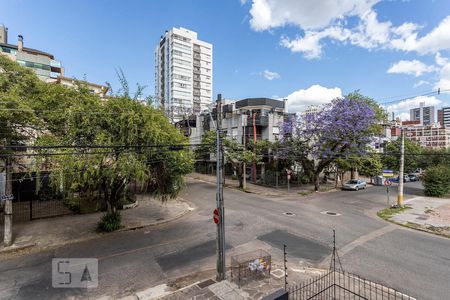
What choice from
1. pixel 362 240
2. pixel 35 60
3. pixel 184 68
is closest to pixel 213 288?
pixel 362 240

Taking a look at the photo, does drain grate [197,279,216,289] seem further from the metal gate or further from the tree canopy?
the metal gate

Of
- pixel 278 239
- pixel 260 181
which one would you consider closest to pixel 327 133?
pixel 260 181

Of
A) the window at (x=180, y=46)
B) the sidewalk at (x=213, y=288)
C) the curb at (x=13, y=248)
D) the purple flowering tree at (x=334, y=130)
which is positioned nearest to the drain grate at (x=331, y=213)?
the purple flowering tree at (x=334, y=130)

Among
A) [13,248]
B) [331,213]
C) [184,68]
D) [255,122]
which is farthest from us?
[184,68]

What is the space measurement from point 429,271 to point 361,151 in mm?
16605

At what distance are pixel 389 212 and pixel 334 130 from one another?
858cm

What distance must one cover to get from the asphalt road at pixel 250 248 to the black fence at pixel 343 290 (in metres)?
0.57

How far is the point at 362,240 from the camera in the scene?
38.0ft

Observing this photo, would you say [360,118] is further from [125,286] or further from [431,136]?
[431,136]

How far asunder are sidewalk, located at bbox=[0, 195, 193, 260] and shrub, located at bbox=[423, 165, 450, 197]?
25660 millimetres

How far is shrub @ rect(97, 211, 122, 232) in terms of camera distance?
12516 mm

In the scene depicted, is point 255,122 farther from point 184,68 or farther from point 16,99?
point 184,68

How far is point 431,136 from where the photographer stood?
303 feet

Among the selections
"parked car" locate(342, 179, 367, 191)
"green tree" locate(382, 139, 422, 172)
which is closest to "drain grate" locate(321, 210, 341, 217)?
"parked car" locate(342, 179, 367, 191)
